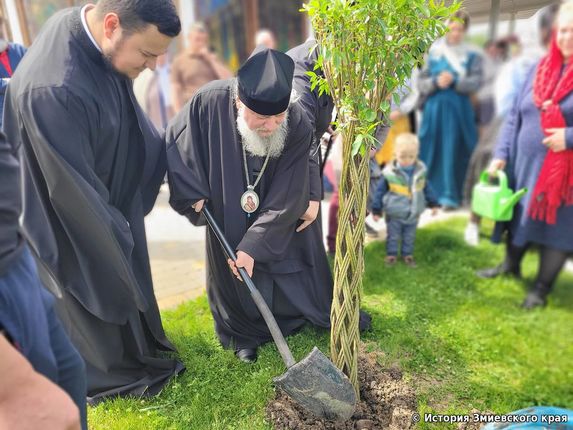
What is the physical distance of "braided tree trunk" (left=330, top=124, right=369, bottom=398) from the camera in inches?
82.4

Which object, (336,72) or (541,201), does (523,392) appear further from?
(336,72)

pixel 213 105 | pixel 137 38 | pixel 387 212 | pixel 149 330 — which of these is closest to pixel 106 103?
pixel 137 38

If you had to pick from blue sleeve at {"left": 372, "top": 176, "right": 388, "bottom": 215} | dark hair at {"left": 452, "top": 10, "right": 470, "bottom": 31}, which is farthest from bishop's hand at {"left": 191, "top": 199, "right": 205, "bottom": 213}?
blue sleeve at {"left": 372, "top": 176, "right": 388, "bottom": 215}

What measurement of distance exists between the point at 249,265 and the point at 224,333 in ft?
2.18

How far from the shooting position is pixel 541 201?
3.39 m

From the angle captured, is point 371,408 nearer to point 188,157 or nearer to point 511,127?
point 188,157

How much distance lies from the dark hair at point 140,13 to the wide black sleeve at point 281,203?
0.87 m

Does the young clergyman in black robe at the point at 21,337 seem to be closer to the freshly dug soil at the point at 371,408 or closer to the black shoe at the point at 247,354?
the freshly dug soil at the point at 371,408

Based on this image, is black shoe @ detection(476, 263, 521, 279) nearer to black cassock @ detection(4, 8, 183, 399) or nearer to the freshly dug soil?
the freshly dug soil

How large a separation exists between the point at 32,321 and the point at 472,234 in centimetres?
426

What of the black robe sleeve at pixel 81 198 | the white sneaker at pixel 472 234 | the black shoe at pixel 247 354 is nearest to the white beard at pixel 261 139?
the black robe sleeve at pixel 81 198

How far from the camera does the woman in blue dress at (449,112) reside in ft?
16.8

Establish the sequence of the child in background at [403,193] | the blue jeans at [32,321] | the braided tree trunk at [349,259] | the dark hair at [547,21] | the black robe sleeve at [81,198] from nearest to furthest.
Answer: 1. the blue jeans at [32,321]
2. the black robe sleeve at [81,198]
3. the braided tree trunk at [349,259]
4. the dark hair at [547,21]
5. the child in background at [403,193]

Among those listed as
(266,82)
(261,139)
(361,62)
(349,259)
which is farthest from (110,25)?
(349,259)
